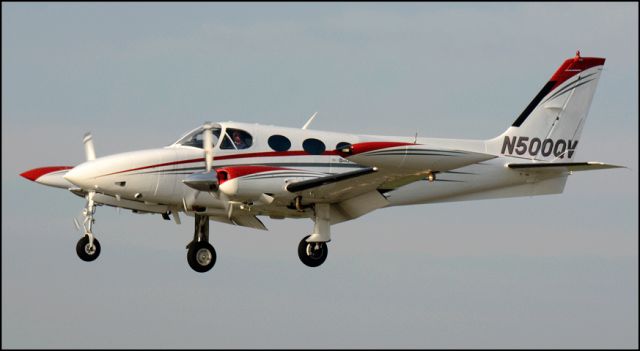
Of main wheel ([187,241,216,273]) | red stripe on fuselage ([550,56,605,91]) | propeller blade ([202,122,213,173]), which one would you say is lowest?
main wheel ([187,241,216,273])

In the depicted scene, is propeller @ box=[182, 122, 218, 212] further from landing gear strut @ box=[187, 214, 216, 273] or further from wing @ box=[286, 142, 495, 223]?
wing @ box=[286, 142, 495, 223]

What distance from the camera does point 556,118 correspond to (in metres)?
26.6

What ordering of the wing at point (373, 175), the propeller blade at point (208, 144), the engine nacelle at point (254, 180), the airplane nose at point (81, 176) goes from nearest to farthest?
the wing at point (373, 175), the engine nacelle at point (254, 180), the airplane nose at point (81, 176), the propeller blade at point (208, 144)

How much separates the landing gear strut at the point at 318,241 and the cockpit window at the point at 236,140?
192 centimetres

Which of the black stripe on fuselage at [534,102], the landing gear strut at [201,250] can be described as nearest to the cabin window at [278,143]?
the landing gear strut at [201,250]

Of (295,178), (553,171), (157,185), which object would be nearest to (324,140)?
(295,178)

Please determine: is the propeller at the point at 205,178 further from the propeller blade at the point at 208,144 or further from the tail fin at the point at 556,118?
the tail fin at the point at 556,118

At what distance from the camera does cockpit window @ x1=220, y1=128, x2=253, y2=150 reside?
75.9 feet

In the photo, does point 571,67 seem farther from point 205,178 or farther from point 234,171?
point 205,178

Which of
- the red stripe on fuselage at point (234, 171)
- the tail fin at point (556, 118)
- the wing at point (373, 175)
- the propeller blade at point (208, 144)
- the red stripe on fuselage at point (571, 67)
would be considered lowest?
the wing at point (373, 175)

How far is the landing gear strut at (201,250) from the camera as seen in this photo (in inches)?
943

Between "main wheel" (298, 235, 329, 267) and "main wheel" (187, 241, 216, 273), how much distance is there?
1.85m

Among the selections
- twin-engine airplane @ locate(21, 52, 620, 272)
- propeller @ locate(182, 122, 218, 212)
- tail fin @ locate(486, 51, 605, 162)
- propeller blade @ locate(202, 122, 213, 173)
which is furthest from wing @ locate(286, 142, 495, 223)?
tail fin @ locate(486, 51, 605, 162)

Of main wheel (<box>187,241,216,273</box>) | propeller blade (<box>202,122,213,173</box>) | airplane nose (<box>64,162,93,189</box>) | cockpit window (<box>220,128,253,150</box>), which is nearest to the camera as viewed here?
airplane nose (<box>64,162,93,189</box>)
